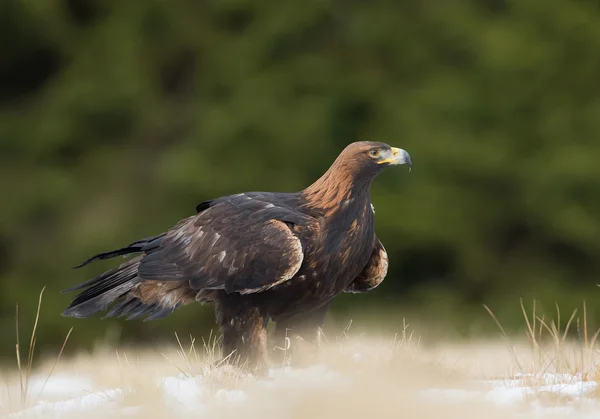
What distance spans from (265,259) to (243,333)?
0.48m

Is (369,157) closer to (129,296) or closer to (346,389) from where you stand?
(346,389)

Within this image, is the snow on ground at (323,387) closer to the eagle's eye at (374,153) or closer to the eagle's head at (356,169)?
the eagle's head at (356,169)

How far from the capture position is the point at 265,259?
17.0ft

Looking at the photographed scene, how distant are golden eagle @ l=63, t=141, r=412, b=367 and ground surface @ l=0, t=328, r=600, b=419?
1.01 ft

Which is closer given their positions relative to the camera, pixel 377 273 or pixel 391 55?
pixel 377 273

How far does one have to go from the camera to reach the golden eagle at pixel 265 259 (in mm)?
5258

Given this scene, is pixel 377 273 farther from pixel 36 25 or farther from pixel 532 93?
pixel 36 25

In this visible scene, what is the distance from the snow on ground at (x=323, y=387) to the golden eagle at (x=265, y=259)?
0.44 metres

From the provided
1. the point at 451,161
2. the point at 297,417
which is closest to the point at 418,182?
the point at 451,161

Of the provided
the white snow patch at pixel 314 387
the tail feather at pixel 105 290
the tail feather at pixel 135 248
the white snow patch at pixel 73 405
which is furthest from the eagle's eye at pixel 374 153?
the white snow patch at pixel 73 405

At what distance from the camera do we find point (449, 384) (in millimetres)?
5062

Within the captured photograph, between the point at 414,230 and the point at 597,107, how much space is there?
301 cm

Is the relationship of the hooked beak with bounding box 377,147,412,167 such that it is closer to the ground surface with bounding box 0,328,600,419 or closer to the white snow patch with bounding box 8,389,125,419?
the ground surface with bounding box 0,328,600,419

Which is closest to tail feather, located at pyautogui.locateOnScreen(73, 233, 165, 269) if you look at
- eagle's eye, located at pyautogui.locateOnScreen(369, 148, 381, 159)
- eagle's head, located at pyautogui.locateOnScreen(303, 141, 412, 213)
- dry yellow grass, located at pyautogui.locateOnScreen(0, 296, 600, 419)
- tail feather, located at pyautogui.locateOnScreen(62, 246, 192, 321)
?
tail feather, located at pyautogui.locateOnScreen(62, 246, 192, 321)
